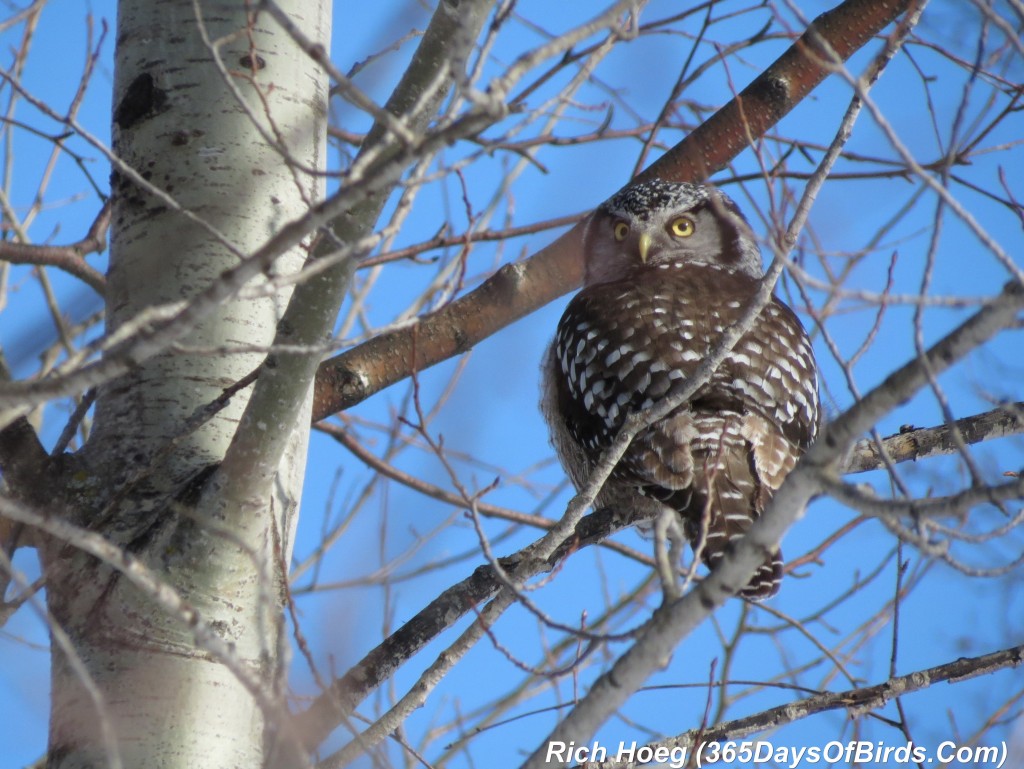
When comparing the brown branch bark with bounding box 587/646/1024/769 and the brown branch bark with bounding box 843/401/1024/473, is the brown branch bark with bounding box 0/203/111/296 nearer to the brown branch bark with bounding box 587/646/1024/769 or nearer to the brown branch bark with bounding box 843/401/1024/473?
the brown branch bark with bounding box 587/646/1024/769

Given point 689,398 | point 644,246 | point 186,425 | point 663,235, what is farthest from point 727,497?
point 663,235

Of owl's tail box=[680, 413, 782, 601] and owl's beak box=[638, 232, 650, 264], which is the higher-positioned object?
owl's beak box=[638, 232, 650, 264]

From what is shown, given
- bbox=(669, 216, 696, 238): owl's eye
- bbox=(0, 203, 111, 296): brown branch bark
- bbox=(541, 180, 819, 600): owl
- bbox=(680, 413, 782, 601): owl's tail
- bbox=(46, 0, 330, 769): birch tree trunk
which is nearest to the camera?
bbox=(46, 0, 330, 769): birch tree trunk

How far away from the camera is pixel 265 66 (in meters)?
2.94

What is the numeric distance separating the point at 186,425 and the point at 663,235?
305 centimetres

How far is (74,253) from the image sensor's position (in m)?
2.96

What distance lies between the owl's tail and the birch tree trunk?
4.15 ft

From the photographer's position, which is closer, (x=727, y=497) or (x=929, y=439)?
(x=727, y=497)

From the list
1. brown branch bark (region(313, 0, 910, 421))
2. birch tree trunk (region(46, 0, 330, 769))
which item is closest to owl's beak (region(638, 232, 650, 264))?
brown branch bark (region(313, 0, 910, 421))

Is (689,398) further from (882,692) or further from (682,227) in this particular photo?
(682,227)

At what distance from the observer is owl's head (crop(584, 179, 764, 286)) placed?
496 centimetres

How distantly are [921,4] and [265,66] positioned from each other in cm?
173

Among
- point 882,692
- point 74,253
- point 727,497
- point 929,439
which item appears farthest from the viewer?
point 929,439

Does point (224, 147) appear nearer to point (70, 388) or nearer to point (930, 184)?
point (70, 388)
